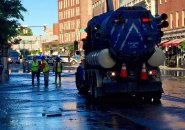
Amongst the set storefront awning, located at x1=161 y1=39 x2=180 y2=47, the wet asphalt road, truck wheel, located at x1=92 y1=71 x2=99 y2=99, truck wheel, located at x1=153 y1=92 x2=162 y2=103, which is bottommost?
the wet asphalt road

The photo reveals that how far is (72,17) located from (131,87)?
13739 cm

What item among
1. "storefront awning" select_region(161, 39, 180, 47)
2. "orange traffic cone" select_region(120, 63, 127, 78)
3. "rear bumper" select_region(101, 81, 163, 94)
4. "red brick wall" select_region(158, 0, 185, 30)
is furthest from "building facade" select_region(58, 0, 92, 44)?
"orange traffic cone" select_region(120, 63, 127, 78)

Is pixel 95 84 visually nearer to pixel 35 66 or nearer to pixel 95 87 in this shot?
pixel 95 87

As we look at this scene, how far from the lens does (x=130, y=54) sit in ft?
61.2

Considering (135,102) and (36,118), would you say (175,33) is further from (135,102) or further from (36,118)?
(36,118)

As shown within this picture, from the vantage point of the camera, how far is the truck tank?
1862 cm

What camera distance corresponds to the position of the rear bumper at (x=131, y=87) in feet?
61.2

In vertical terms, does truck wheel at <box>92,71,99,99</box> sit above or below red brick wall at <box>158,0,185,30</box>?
below

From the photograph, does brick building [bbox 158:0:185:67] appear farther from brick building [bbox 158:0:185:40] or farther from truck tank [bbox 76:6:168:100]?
truck tank [bbox 76:6:168:100]

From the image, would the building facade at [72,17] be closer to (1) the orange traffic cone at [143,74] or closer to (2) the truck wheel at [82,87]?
(2) the truck wheel at [82,87]

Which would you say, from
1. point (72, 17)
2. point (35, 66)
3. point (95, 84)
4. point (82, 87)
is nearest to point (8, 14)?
point (35, 66)

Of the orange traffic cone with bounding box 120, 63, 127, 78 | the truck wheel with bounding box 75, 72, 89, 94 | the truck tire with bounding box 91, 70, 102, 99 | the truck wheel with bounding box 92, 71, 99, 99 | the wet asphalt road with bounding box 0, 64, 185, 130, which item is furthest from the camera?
the truck wheel with bounding box 75, 72, 89, 94

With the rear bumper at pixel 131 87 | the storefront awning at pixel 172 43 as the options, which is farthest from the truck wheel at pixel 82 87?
the storefront awning at pixel 172 43

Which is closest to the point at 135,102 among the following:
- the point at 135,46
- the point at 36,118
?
the point at 135,46
